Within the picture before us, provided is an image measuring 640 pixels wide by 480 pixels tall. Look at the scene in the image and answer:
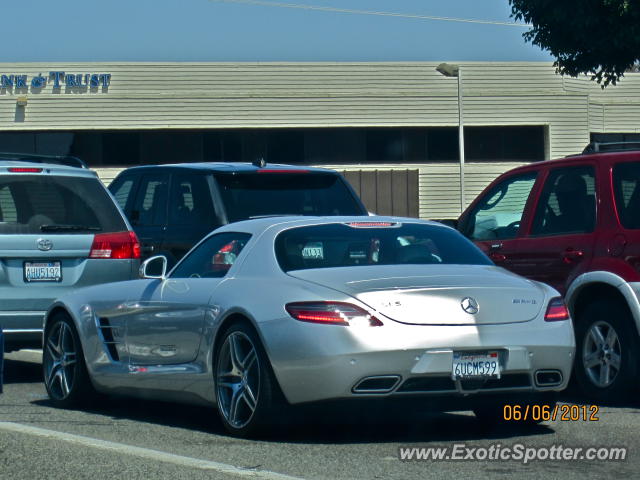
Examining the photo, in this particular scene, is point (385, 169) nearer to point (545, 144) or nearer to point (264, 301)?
point (545, 144)

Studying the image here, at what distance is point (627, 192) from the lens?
32.0 ft

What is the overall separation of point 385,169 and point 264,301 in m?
39.8

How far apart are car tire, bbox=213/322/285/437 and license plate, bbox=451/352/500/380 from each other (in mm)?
984

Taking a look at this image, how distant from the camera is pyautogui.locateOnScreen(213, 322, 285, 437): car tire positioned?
750 cm

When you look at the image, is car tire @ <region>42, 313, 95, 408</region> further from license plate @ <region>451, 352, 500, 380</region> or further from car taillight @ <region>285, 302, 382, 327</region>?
license plate @ <region>451, 352, 500, 380</region>

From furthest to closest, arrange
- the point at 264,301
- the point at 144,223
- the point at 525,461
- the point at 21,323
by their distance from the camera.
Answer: the point at 144,223
the point at 21,323
the point at 264,301
the point at 525,461

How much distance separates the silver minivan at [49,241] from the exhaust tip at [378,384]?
459cm

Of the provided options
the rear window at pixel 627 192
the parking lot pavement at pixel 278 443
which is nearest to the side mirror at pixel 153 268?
the parking lot pavement at pixel 278 443

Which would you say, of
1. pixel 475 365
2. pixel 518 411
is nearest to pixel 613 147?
pixel 518 411

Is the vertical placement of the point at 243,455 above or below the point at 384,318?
below

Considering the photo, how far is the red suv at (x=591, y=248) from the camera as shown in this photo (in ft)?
31.3

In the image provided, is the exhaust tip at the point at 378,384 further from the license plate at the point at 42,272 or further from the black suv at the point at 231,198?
the black suv at the point at 231,198

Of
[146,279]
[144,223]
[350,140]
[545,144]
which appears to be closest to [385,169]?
[350,140]

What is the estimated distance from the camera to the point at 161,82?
46.8 meters
